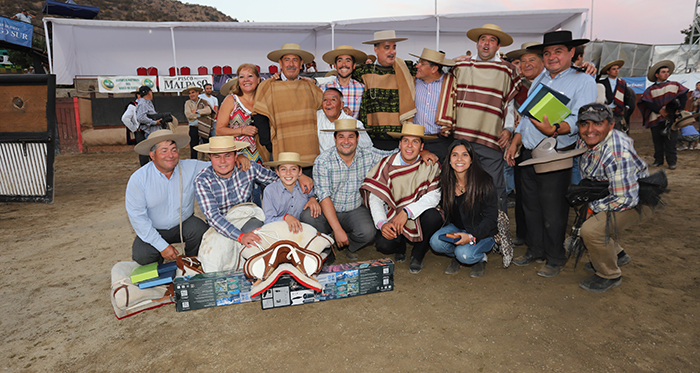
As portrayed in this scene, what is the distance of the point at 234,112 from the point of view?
175 inches

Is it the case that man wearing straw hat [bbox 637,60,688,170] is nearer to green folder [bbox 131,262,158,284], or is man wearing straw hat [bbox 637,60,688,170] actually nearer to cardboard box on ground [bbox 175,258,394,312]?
cardboard box on ground [bbox 175,258,394,312]

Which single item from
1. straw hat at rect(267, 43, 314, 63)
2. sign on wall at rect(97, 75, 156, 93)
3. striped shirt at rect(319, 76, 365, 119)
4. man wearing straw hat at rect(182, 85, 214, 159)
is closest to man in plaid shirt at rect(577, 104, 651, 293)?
striped shirt at rect(319, 76, 365, 119)

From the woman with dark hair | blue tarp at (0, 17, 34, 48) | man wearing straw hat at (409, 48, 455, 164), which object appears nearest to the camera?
the woman with dark hair

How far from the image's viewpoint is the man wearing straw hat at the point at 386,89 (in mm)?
4156

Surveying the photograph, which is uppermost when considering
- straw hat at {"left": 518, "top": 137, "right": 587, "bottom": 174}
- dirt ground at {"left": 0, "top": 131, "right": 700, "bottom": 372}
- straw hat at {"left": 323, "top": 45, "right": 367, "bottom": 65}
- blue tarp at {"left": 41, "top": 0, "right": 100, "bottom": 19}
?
blue tarp at {"left": 41, "top": 0, "right": 100, "bottom": 19}

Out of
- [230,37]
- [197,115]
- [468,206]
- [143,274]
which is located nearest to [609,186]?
[468,206]

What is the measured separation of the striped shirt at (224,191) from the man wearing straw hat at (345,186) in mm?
601

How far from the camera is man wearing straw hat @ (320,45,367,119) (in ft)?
14.0

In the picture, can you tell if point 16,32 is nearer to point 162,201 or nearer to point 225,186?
point 162,201

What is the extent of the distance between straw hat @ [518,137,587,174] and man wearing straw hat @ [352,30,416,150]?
50.9 inches

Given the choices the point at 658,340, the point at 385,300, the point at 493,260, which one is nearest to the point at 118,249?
the point at 385,300

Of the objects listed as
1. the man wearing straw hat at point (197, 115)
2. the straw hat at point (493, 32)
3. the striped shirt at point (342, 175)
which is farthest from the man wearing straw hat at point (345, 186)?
the man wearing straw hat at point (197, 115)

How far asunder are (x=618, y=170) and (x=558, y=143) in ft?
1.92

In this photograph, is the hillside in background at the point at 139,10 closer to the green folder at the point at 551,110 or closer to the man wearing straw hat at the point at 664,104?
the man wearing straw hat at the point at 664,104
